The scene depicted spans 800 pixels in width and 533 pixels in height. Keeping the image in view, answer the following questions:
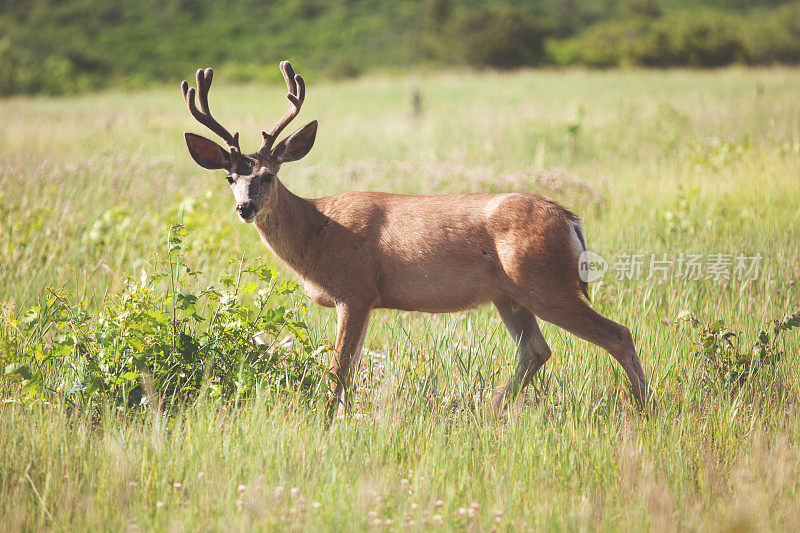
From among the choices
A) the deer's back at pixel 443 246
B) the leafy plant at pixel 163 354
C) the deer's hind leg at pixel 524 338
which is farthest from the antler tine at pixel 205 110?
the deer's hind leg at pixel 524 338

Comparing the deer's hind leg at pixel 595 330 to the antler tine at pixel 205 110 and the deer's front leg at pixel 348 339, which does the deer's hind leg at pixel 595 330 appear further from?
the antler tine at pixel 205 110

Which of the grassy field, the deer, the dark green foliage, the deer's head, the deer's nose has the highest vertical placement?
the dark green foliage

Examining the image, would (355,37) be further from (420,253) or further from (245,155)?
(420,253)

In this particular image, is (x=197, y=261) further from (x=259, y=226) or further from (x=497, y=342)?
(x=497, y=342)

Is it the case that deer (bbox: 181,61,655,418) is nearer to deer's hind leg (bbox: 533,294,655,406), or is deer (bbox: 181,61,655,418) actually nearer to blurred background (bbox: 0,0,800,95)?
deer's hind leg (bbox: 533,294,655,406)

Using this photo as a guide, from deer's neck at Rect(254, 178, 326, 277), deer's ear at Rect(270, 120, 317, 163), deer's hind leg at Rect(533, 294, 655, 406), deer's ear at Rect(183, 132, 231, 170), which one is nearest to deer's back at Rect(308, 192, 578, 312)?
deer's neck at Rect(254, 178, 326, 277)

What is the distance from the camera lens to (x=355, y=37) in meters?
63.3

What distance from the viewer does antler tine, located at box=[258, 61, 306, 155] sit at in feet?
15.1

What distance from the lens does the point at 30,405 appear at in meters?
3.78

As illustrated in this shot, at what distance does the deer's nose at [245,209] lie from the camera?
166 inches

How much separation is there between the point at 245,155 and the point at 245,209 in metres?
0.39

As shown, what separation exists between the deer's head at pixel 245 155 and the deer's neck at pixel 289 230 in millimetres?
158

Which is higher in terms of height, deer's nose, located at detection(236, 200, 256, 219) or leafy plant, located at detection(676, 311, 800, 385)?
deer's nose, located at detection(236, 200, 256, 219)

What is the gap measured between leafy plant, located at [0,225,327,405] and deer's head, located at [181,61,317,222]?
1.37 ft
